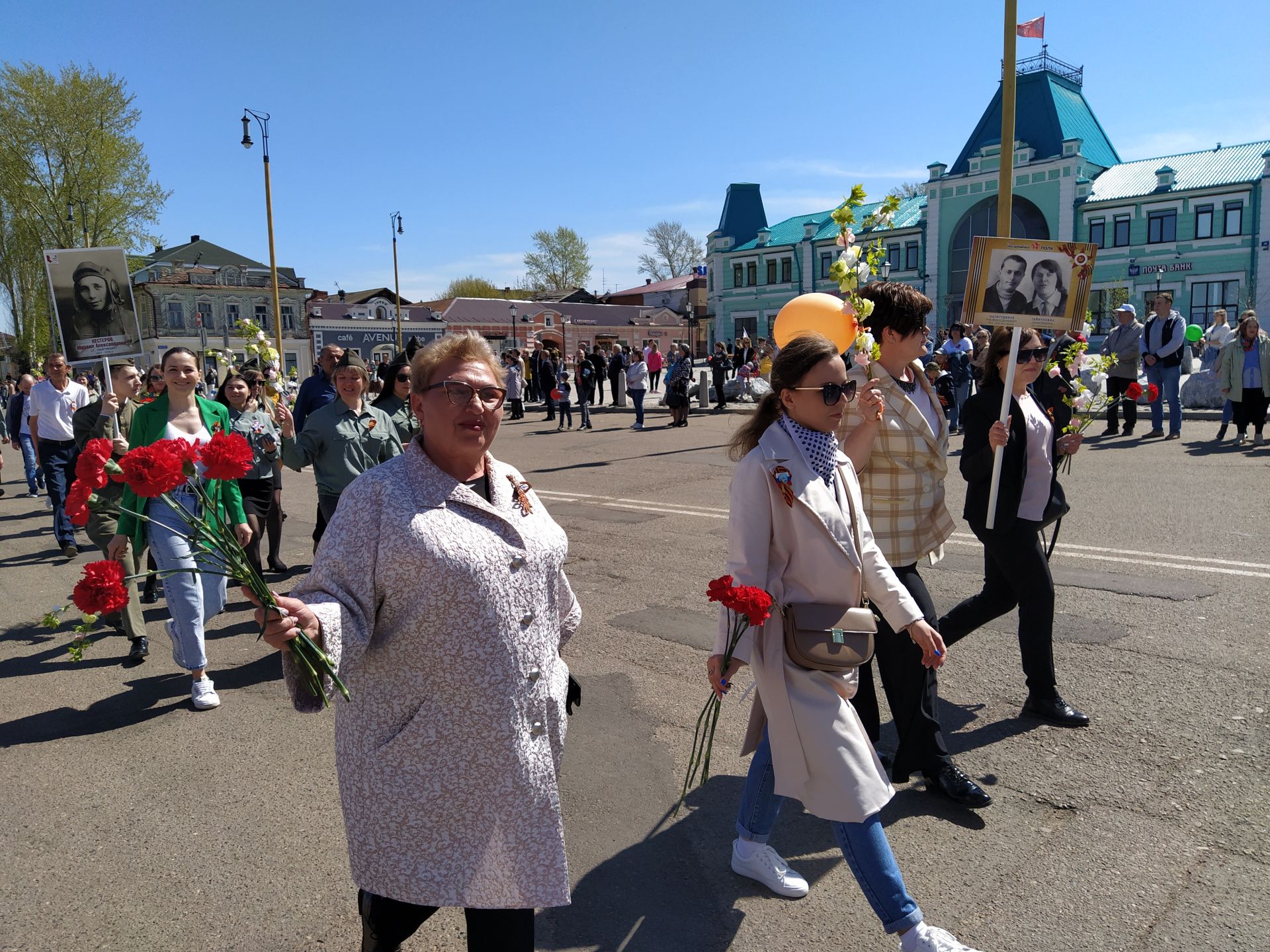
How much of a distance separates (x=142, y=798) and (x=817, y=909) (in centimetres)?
294

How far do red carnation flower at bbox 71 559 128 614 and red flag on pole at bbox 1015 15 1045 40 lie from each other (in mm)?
14599

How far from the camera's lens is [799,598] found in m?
2.73

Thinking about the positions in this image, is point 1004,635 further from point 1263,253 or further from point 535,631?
point 1263,253

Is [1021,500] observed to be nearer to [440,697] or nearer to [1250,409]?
[440,697]

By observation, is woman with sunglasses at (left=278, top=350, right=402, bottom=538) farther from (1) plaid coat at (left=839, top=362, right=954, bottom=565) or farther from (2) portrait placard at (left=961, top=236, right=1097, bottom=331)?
(2) portrait placard at (left=961, top=236, right=1097, bottom=331)

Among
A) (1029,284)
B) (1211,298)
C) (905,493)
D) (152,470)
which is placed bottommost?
(905,493)

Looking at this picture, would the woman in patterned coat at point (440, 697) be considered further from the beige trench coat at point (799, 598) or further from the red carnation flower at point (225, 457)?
the beige trench coat at point (799, 598)

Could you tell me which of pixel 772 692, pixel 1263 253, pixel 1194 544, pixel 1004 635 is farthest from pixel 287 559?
pixel 1263 253

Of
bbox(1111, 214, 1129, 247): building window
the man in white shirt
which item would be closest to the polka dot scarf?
the man in white shirt

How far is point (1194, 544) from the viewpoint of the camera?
745 centimetres

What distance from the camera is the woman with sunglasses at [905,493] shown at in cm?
352

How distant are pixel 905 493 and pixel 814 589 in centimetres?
115

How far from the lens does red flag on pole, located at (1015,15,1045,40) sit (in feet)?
45.3

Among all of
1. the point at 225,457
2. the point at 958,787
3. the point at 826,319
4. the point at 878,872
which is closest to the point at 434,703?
the point at 225,457
